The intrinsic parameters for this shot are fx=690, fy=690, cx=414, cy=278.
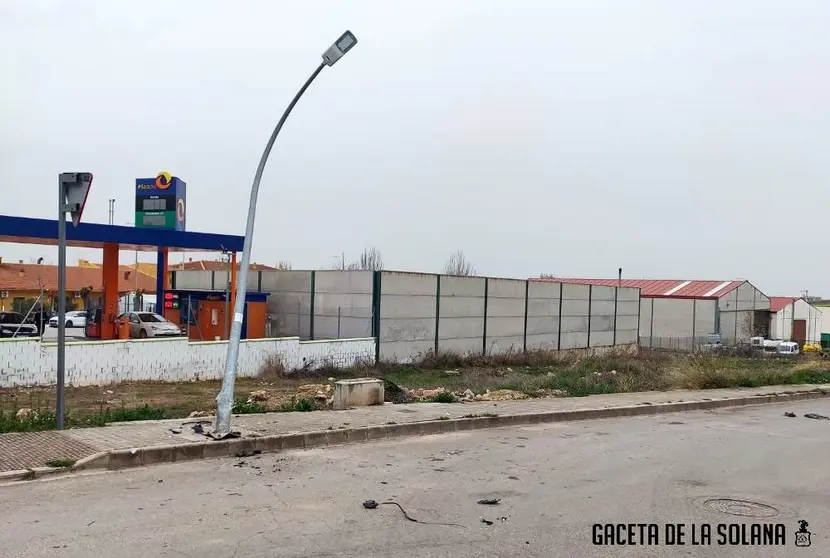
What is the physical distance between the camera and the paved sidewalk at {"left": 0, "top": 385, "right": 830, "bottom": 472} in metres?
8.45

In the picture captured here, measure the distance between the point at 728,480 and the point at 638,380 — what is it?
1424cm

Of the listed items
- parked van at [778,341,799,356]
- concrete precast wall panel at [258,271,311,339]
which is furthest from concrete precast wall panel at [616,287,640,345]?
concrete precast wall panel at [258,271,311,339]

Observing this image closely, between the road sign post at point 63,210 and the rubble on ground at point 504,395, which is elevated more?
the road sign post at point 63,210

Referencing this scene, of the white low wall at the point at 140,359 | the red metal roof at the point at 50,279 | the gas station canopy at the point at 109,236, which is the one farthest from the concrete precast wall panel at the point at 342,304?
the red metal roof at the point at 50,279

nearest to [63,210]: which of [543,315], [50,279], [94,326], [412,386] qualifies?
[412,386]

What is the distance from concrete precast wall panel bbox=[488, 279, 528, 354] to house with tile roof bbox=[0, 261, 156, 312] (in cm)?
2367

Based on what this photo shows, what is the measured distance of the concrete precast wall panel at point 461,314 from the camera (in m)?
28.2

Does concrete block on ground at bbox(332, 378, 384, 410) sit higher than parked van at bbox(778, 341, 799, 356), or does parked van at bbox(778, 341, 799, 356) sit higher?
concrete block on ground at bbox(332, 378, 384, 410)

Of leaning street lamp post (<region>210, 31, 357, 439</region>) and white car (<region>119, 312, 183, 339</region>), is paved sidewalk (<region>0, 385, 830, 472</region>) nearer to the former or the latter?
leaning street lamp post (<region>210, 31, 357, 439</region>)

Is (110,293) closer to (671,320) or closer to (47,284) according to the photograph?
(47,284)

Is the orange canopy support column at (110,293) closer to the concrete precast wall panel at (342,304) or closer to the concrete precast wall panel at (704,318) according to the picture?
the concrete precast wall panel at (342,304)

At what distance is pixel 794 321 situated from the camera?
6881cm

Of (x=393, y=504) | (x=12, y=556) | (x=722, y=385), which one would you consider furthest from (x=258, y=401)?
(x=722, y=385)

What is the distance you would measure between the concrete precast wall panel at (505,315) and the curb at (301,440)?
14.8 m
